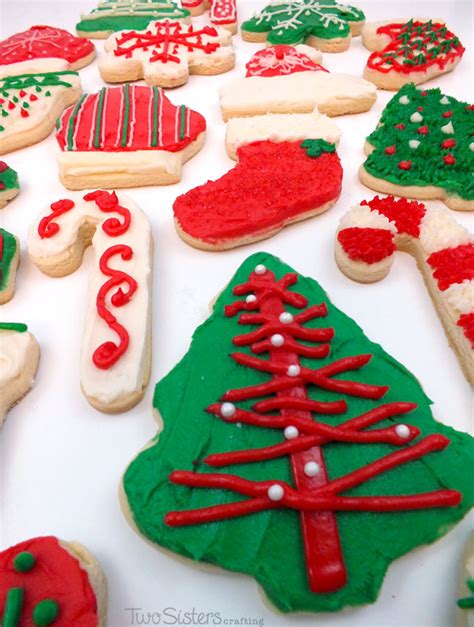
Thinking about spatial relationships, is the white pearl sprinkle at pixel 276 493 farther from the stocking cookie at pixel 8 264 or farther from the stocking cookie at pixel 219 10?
the stocking cookie at pixel 219 10

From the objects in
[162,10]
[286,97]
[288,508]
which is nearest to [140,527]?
[288,508]

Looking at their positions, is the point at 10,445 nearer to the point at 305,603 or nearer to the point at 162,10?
the point at 305,603

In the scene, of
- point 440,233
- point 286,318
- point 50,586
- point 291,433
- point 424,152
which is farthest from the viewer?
point 424,152

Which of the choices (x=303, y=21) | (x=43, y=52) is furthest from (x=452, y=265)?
(x=43, y=52)

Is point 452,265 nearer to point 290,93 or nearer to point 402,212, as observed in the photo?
point 402,212

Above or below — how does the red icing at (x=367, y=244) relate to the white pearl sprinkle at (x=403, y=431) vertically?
above

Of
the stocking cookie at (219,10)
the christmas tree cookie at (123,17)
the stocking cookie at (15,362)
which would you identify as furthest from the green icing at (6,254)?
the stocking cookie at (219,10)
